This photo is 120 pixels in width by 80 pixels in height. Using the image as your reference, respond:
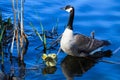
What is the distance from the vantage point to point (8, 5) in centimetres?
1234

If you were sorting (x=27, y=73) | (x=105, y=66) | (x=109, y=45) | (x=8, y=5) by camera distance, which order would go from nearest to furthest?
1. (x=27, y=73)
2. (x=105, y=66)
3. (x=109, y=45)
4. (x=8, y=5)

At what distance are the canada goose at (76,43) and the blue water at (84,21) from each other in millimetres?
296

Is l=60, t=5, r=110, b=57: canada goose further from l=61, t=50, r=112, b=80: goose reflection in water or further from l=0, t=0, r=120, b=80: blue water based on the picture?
l=0, t=0, r=120, b=80: blue water

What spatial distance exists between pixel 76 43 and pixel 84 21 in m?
1.90

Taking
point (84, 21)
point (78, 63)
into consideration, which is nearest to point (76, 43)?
point (78, 63)

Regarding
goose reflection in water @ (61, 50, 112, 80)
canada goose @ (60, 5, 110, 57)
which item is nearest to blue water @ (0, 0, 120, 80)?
goose reflection in water @ (61, 50, 112, 80)

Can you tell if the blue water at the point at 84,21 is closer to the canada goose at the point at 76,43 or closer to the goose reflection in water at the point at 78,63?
the goose reflection in water at the point at 78,63

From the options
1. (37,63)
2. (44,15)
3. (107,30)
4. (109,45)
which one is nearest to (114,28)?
(107,30)

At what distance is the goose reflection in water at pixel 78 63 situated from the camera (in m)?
9.49

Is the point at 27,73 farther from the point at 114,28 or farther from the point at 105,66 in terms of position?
the point at 114,28

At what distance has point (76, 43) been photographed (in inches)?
397

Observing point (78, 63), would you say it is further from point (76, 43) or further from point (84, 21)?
point (84, 21)

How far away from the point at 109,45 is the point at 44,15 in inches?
90.0

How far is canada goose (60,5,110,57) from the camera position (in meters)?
9.97
